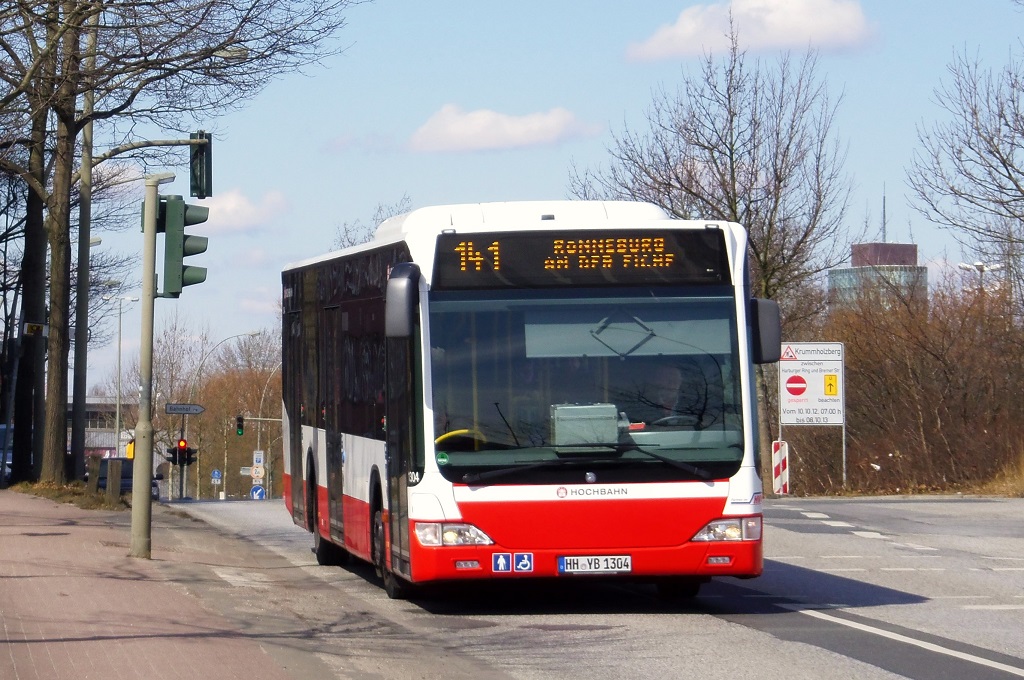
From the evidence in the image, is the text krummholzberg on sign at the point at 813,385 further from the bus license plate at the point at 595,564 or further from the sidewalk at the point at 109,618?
the bus license plate at the point at 595,564

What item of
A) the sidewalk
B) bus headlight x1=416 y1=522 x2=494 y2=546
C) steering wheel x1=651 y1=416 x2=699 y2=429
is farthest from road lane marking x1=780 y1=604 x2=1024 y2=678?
the sidewalk

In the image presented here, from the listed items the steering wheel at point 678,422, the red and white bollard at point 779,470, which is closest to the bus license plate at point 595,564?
the steering wheel at point 678,422

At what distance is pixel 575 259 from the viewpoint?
37.1ft

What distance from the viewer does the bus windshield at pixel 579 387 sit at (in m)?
10.8

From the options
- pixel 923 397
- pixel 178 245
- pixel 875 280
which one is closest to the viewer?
pixel 178 245

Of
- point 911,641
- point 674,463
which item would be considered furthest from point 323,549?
point 911,641

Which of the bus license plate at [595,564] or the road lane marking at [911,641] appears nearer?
the road lane marking at [911,641]

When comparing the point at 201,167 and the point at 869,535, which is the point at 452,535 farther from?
the point at 201,167

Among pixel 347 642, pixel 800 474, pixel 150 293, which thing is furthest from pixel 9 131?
pixel 800 474

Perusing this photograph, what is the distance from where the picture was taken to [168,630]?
9.67m

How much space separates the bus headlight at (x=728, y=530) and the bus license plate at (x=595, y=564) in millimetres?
538

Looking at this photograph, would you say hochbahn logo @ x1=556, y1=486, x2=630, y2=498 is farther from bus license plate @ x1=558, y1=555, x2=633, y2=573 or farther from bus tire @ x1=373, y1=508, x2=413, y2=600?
bus tire @ x1=373, y1=508, x2=413, y2=600

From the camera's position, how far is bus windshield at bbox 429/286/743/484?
35.5 ft

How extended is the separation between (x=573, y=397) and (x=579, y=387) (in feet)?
0.28
